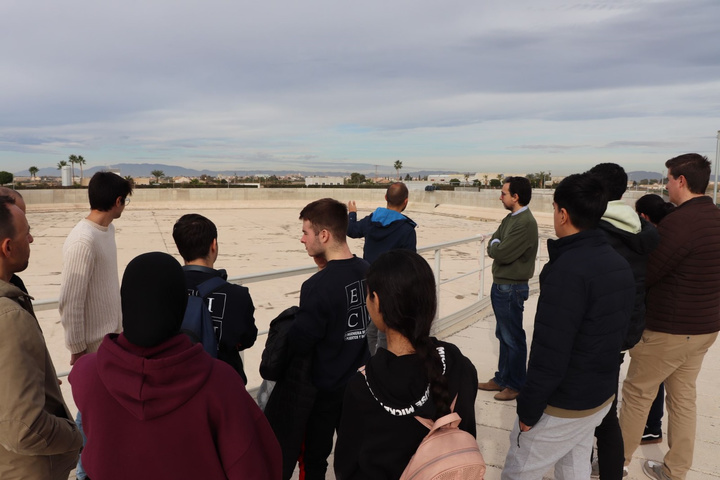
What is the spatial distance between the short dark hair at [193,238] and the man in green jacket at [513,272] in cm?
260

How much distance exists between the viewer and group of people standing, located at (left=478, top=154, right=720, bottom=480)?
198cm

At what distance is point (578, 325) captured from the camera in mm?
1952

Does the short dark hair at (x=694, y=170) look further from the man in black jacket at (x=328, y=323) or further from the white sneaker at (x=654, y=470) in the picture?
the man in black jacket at (x=328, y=323)

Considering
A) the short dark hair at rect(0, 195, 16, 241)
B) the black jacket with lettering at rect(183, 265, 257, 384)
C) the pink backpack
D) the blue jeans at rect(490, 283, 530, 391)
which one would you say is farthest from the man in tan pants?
the short dark hair at rect(0, 195, 16, 241)

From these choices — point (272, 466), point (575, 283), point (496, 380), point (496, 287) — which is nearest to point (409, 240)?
point (496, 287)

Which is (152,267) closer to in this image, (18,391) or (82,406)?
(82,406)

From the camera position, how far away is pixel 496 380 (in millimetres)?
4211

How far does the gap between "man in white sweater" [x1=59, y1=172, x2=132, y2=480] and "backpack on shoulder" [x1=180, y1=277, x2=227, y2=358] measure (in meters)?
1.09

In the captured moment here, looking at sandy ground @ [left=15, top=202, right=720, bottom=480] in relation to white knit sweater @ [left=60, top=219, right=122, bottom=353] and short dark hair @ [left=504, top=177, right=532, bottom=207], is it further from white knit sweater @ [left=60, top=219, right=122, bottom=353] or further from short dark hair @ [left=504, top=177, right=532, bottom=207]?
white knit sweater @ [left=60, top=219, right=122, bottom=353]

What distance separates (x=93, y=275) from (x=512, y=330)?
312 cm

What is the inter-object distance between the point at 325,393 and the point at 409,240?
1.97 metres

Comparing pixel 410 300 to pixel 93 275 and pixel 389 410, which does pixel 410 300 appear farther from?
pixel 93 275

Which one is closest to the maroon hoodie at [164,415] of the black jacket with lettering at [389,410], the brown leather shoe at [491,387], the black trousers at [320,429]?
the black jacket with lettering at [389,410]

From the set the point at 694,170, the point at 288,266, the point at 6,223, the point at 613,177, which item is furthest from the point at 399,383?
the point at 288,266
